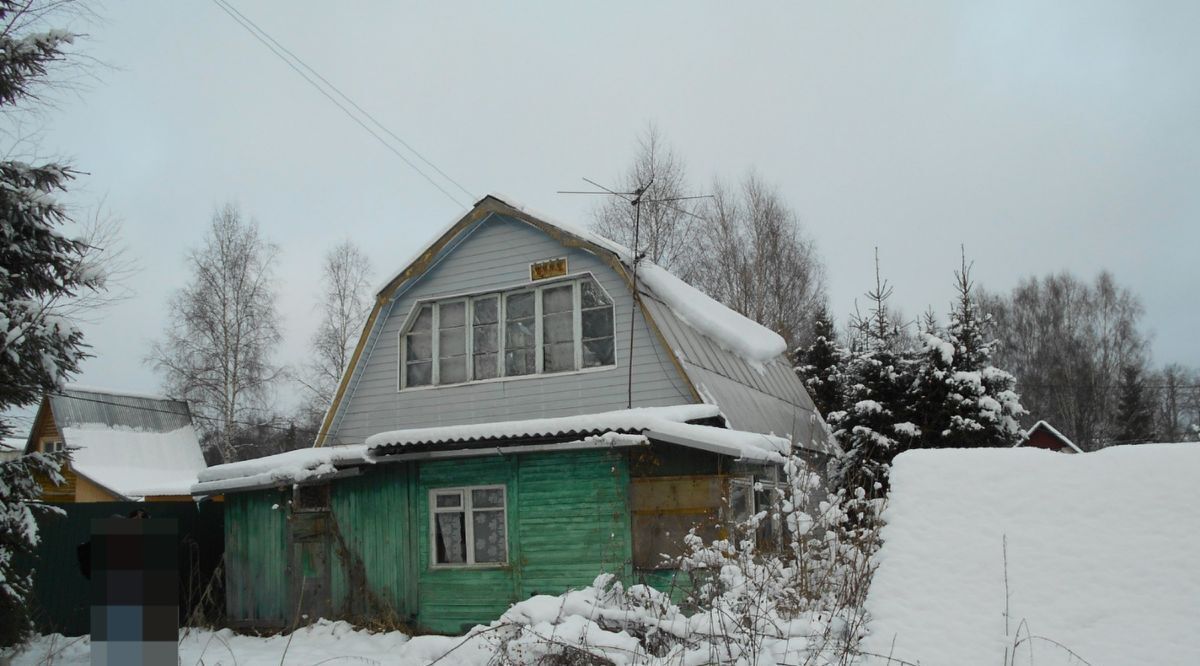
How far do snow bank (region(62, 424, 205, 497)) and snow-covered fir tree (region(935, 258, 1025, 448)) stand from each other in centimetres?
2136

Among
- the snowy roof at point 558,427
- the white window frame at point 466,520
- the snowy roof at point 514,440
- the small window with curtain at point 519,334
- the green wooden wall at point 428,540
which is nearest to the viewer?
the snowy roof at point 514,440

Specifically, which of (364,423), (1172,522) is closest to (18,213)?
(364,423)

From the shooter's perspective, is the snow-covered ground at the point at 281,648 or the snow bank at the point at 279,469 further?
the snow bank at the point at 279,469

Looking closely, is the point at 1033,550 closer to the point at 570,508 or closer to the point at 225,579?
the point at 570,508

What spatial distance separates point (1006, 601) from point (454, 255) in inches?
488

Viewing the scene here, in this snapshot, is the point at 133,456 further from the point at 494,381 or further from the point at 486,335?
the point at 494,381

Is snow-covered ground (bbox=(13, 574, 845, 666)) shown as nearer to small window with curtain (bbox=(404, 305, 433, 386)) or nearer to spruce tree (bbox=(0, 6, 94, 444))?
spruce tree (bbox=(0, 6, 94, 444))

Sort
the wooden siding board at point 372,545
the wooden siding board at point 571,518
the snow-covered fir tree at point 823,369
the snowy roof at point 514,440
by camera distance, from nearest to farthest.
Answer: the snowy roof at point 514,440, the wooden siding board at point 571,518, the wooden siding board at point 372,545, the snow-covered fir tree at point 823,369

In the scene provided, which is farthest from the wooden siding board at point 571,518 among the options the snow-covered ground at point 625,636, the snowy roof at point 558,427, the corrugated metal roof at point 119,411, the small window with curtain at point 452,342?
the corrugated metal roof at point 119,411

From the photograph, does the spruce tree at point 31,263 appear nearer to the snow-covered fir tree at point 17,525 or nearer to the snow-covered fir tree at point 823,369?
the snow-covered fir tree at point 17,525

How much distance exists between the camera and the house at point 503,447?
35.9 feet

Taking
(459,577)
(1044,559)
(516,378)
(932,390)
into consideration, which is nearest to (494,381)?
(516,378)

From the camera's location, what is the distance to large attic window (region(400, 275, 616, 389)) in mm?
13391

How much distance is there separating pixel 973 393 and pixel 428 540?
10.2m
